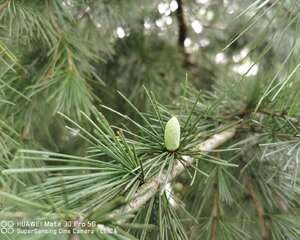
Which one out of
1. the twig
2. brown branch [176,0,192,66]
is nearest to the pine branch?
the twig

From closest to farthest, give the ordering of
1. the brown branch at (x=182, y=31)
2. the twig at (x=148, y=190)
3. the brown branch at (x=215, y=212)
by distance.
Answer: the twig at (x=148, y=190) → the brown branch at (x=215, y=212) → the brown branch at (x=182, y=31)

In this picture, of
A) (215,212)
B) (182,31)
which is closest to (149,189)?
(215,212)

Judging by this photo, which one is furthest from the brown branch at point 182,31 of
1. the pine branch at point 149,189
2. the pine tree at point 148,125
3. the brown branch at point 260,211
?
the pine branch at point 149,189

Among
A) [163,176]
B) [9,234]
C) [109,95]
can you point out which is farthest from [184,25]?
[9,234]

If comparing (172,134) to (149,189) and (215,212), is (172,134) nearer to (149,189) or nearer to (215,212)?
Result: (149,189)

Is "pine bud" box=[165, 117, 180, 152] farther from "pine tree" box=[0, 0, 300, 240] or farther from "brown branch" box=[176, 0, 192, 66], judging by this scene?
"brown branch" box=[176, 0, 192, 66]

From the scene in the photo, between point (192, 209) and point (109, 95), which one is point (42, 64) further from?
point (192, 209)

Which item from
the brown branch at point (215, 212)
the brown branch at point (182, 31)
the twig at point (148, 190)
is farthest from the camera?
the brown branch at point (182, 31)

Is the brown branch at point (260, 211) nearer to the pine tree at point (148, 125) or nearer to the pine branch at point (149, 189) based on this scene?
the pine tree at point (148, 125)
